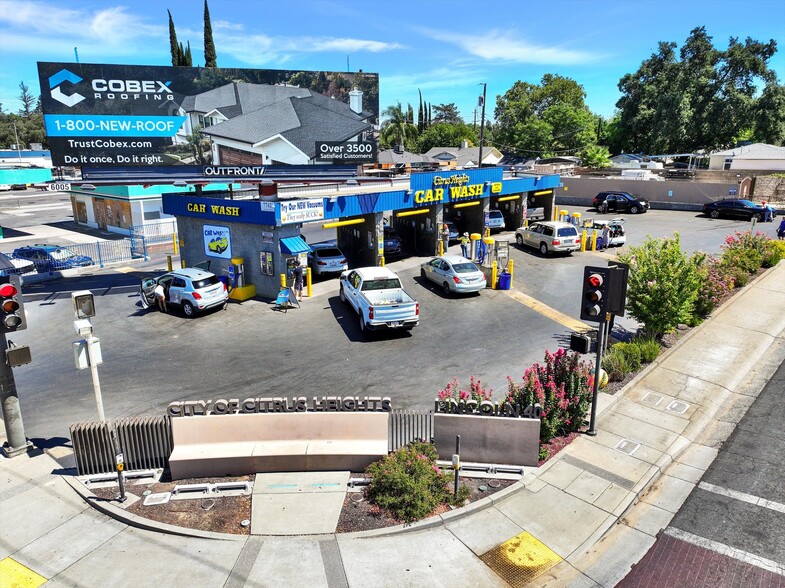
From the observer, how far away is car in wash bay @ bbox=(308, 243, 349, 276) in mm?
25938

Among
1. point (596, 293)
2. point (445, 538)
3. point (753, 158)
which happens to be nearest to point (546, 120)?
point (753, 158)

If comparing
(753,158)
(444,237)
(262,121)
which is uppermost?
(262,121)

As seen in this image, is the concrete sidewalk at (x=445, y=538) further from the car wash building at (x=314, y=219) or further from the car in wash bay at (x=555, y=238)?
the car in wash bay at (x=555, y=238)

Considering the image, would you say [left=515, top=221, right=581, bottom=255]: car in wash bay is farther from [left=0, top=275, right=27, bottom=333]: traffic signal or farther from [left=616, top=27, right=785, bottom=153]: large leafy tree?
[left=616, top=27, right=785, bottom=153]: large leafy tree

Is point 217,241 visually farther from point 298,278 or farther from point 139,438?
point 139,438

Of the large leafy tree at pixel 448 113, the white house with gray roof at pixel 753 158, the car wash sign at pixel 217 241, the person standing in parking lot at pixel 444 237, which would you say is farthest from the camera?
the large leafy tree at pixel 448 113

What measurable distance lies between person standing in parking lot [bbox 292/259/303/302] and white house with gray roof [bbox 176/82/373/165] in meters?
6.59

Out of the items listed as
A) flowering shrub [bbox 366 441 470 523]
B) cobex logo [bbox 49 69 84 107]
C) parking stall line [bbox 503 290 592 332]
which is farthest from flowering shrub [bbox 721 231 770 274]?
cobex logo [bbox 49 69 84 107]

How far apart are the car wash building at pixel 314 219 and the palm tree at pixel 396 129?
53463 mm

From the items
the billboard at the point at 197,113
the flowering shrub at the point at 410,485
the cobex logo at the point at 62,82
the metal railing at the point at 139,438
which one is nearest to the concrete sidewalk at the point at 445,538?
the flowering shrub at the point at 410,485

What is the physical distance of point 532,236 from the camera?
31.1 m

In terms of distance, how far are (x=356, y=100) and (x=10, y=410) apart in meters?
21.6

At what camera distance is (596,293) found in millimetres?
11008

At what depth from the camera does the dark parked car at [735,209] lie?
1511 inches
